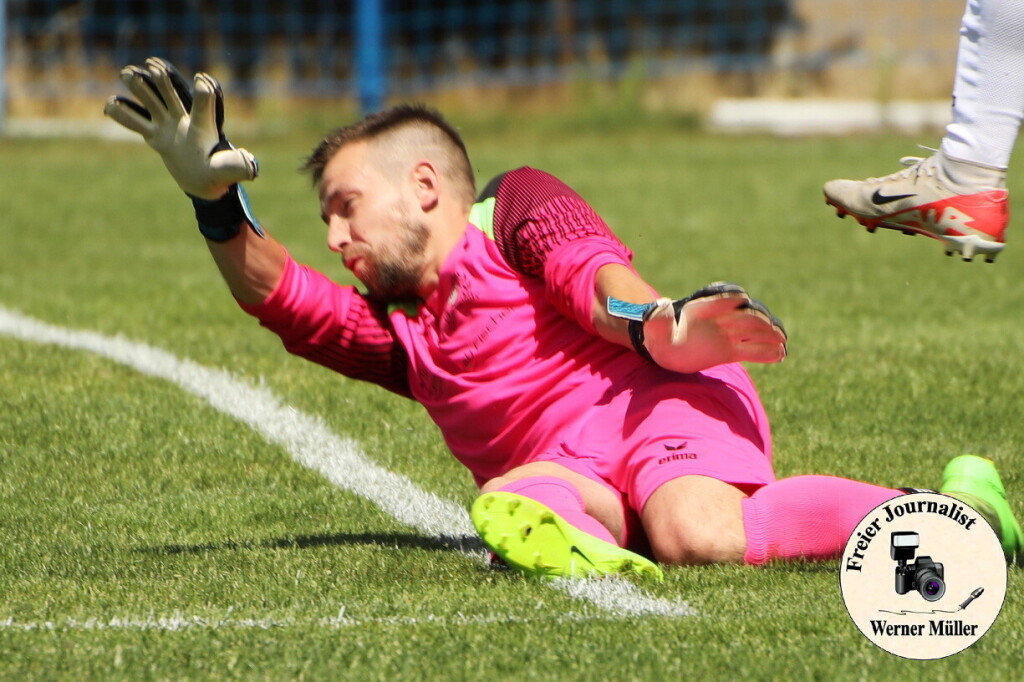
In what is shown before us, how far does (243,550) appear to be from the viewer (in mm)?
3572

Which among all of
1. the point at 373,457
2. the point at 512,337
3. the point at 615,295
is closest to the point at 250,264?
the point at 512,337

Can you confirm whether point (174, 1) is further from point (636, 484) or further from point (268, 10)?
point (636, 484)

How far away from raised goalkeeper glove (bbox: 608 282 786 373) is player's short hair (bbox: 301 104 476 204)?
727mm

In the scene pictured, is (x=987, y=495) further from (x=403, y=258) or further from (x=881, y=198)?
(x=403, y=258)

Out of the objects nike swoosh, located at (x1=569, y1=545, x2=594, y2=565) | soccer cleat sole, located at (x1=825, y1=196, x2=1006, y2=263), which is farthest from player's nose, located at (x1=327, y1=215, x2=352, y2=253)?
soccer cleat sole, located at (x1=825, y1=196, x2=1006, y2=263)

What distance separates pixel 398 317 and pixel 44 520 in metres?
1.02

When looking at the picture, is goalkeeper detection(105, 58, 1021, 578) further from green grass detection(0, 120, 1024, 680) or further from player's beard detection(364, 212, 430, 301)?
green grass detection(0, 120, 1024, 680)

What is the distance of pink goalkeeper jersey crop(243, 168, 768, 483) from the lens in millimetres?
3693

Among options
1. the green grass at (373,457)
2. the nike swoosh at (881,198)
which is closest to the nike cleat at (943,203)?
the nike swoosh at (881,198)

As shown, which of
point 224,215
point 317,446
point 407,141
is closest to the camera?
point 224,215

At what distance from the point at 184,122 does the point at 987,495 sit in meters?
2.07

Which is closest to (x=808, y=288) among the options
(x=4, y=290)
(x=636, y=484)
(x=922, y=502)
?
(x=4, y=290)

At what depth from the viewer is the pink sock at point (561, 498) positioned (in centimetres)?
333

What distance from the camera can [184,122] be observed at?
3.53 m
